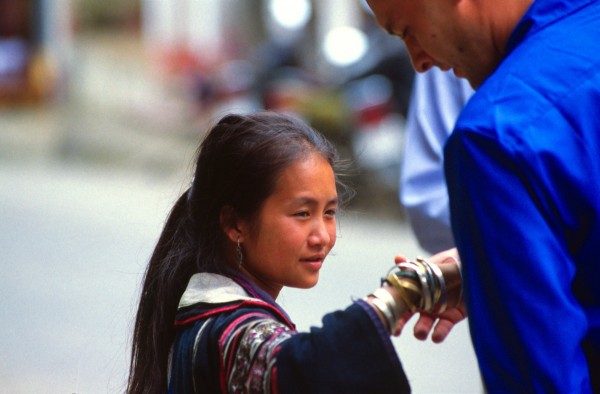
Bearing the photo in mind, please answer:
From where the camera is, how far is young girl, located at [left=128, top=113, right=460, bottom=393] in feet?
5.74

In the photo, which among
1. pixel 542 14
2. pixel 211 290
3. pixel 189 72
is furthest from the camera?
pixel 189 72

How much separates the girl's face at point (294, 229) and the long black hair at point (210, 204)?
0.08 feet

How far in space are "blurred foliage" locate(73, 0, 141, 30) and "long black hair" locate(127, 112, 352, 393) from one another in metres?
13.6

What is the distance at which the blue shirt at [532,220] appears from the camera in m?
1.49

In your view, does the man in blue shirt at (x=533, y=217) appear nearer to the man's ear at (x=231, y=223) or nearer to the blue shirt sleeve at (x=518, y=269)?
the blue shirt sleeve at (x=518, y=269)

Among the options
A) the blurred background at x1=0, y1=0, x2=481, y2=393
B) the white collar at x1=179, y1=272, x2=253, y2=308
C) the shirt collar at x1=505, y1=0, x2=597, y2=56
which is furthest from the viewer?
the blurred background at x1=0, y1=0, x2=481, y2=393

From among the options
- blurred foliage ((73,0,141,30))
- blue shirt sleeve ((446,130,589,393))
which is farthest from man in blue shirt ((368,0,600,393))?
blurred foliage ((73,0,141,30))

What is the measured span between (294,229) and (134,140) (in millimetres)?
11574

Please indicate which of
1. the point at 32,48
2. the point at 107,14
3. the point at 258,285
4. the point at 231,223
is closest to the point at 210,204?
the point at 231,223

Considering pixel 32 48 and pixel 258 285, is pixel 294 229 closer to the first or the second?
pixel 258 285

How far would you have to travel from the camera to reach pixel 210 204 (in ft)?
6.97

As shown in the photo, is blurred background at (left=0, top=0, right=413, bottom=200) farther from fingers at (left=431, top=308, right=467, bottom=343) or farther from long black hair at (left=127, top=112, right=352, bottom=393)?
fingers at (left=431, top=308, right=467, bottom=343)

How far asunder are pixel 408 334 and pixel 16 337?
1896 millimetres

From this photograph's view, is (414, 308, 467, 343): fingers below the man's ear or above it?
below
